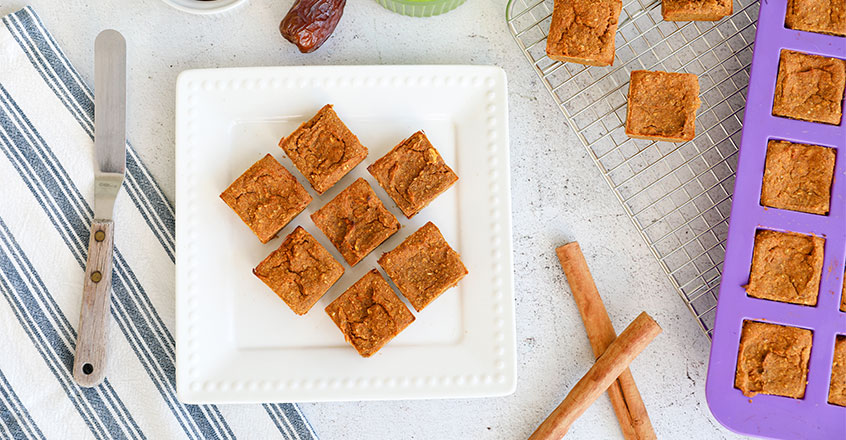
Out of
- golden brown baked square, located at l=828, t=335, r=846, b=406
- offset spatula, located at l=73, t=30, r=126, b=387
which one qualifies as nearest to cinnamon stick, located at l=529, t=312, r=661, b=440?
golden brown baked square, located at l=828, t=335, r=846, b=406

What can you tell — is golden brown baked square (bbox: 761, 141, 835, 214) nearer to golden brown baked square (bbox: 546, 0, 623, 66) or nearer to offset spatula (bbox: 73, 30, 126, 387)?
golden brown baked square (bbox: 546, 0, 623, 66)


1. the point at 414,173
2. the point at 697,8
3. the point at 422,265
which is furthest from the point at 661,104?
the point at 422,265

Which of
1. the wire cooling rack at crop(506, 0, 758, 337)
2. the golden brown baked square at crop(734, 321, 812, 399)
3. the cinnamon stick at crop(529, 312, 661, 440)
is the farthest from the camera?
the wire cooling rack at crop(506, 0, 758, 337)

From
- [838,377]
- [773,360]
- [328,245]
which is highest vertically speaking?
[328,245]

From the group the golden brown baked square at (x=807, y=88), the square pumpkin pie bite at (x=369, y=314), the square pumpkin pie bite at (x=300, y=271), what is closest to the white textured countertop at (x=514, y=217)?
the square pumpkin pie bite at (x=369, y=314)

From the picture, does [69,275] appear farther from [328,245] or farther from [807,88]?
[807,88]

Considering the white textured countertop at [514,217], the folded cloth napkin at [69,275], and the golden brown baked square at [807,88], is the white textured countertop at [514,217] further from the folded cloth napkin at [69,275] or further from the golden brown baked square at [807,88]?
the golden brown baked square at [807,88]

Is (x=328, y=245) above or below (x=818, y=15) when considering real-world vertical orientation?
above
